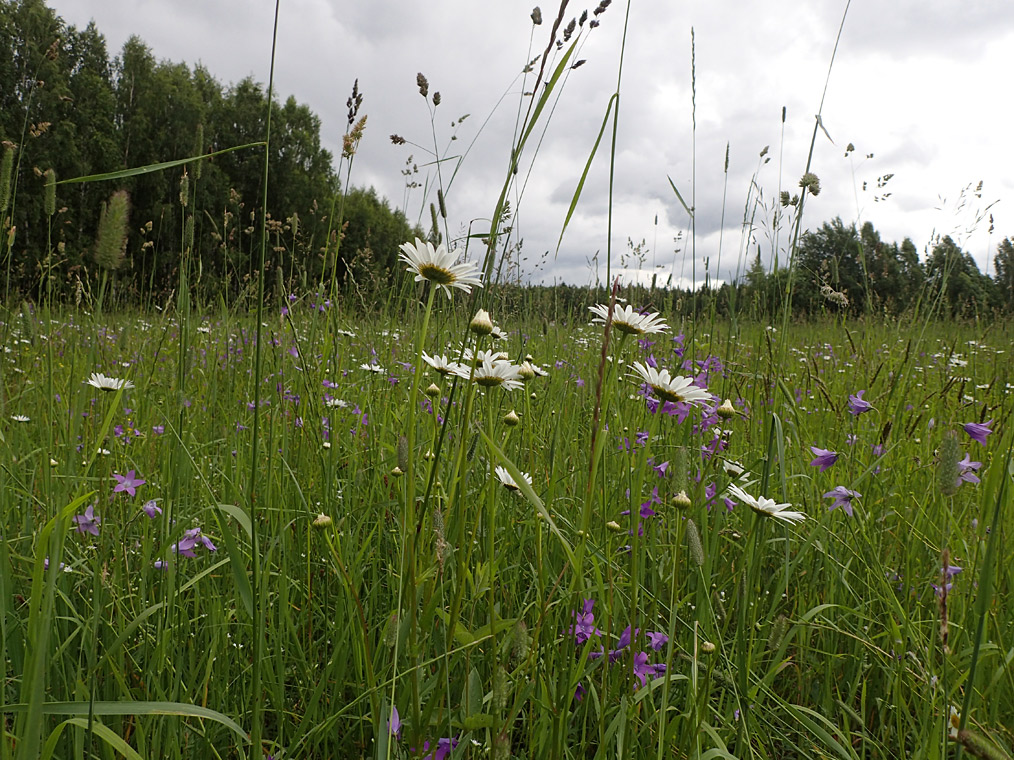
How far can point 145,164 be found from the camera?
7.82 metres

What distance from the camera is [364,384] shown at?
2.31 metres

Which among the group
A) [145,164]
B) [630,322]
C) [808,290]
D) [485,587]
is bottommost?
[485,587]

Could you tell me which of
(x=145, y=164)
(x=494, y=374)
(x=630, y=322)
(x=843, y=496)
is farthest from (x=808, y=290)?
(x=145, y=164)

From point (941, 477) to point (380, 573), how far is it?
1.09 m

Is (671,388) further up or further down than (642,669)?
further up

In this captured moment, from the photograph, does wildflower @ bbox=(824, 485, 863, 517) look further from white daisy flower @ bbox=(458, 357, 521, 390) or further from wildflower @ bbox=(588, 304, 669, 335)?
white daisy flower @ bbox=(458, 357, 521, 390)

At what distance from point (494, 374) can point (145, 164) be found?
8.87 m

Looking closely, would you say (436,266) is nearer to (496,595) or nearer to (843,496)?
(496,595)

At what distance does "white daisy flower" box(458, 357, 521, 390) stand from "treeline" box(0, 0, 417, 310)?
0.61 metres

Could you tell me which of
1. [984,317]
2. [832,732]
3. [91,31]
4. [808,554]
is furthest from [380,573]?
[91,31]

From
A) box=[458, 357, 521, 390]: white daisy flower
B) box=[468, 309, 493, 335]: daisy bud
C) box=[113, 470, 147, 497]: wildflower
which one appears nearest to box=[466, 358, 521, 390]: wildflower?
box=[458, 357, 521, 390]: white daisy flower

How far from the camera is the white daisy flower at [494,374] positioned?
0.88 m

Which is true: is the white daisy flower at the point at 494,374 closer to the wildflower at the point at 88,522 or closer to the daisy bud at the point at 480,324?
the daisy bud at the point at 480,324

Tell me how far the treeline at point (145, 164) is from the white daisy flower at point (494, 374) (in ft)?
1.99
